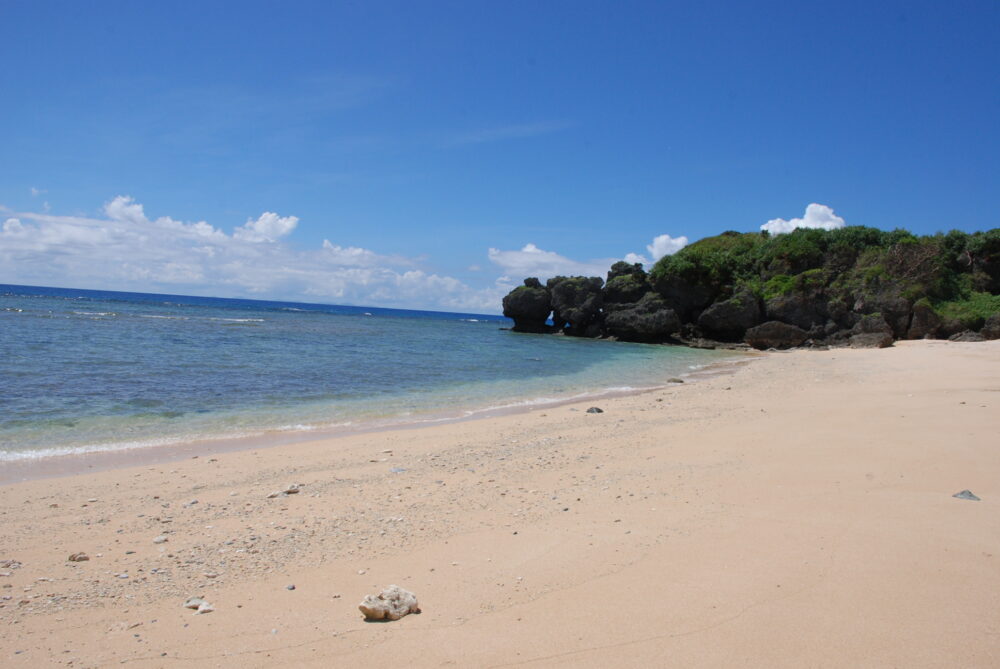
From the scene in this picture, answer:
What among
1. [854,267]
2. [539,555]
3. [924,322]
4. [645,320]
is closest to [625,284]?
[645,320]

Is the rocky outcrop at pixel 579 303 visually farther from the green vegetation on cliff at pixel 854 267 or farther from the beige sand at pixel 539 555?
the beige sand at pixel 539 555

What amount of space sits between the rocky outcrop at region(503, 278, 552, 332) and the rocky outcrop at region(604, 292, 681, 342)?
977 centimetres

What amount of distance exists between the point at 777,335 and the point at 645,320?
10.5 meters

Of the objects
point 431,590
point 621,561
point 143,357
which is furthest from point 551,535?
point 143,357

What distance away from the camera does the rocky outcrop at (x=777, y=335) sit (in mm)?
39938

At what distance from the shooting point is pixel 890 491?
217 inches

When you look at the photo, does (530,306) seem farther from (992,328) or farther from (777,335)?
(992,328)

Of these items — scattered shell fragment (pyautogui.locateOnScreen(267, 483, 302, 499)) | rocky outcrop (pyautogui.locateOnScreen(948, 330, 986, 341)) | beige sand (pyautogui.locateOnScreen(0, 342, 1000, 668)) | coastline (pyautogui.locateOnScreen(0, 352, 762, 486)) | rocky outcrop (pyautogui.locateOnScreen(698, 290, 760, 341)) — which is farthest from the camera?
rocky outcrop (pyautogui.locateOnScreen(698, 290, 760, 341))

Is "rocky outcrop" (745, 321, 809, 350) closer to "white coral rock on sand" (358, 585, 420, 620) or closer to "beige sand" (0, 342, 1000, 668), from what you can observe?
"beige sand" (0, 342, 1000, 668)

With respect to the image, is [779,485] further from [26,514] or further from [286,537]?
[26,514]

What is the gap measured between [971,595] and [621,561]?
210 cm

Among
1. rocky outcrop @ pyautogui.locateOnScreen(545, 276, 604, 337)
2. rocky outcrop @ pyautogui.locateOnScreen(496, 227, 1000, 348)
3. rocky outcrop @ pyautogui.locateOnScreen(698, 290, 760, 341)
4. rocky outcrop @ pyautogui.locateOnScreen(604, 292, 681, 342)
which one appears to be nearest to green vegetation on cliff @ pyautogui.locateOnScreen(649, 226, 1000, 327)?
rocky outcrop @ pyautogui.locateOnScreen(496, 227, 1000, 348)

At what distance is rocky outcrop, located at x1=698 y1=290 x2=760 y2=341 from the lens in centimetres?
4278

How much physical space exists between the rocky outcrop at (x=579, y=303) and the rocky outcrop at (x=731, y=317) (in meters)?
10.6
